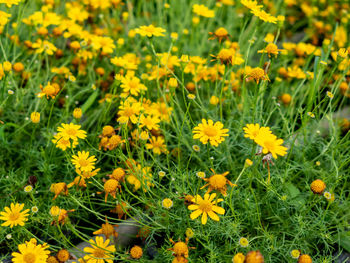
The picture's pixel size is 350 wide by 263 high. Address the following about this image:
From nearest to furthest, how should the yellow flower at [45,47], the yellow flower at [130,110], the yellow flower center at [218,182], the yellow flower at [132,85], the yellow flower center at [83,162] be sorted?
the yellow flower center at [218,182] < the yellow flower center at [83,162] < the yellow flower at [130,110] < the yellow flower at [132,85] < the yellow flower at [45,47]

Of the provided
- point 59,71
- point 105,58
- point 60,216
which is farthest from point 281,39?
point 60,216

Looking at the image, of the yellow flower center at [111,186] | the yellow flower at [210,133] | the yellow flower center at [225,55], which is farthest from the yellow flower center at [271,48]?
the yellow flower center at [111,186]

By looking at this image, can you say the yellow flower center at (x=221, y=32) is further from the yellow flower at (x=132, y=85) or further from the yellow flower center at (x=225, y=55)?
the yellow flower at (x=132, y=85)

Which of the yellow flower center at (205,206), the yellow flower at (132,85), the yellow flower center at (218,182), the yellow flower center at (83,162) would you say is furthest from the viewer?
the yellow flower at (132,85)

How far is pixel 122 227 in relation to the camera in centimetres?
181

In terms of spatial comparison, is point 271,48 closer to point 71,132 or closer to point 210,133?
point 210,133

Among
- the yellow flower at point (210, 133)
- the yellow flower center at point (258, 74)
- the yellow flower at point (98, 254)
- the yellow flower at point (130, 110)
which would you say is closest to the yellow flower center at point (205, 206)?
the yellow flower at point (210, 133)

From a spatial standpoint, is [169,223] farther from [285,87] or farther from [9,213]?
[285,87]

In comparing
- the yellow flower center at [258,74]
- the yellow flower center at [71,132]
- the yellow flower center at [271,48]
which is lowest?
the yellow flower center at [71,132]

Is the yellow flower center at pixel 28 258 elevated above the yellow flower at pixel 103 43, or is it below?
below

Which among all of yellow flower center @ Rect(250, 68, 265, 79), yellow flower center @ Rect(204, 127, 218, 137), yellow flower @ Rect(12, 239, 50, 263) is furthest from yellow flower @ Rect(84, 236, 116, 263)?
yellow flower center @ Rect(250, 68, 265, 79)

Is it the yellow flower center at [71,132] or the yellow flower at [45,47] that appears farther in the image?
the yellow flower at [45,47]

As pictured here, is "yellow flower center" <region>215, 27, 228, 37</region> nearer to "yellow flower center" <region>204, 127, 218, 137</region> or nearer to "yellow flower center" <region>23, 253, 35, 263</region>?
"yellow flower center" <region>204, 127, 218, 137</region>

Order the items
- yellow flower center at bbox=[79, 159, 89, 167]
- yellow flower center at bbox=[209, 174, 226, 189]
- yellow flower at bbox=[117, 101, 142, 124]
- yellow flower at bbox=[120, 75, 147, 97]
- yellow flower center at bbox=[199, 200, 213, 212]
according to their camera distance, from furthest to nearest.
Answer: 1. yellow flower at bbox=[120, 75, 147, 97]
2. yellow flower at bbox=[117, 101, 142, 124]
3. yellow flower center at bbox=[79, 159, 89, 167]
4. yellow flower center at bbox=[199, 200, 213, 212]
5. yellow flower center at bbox=[209, 174, 226, 189]
